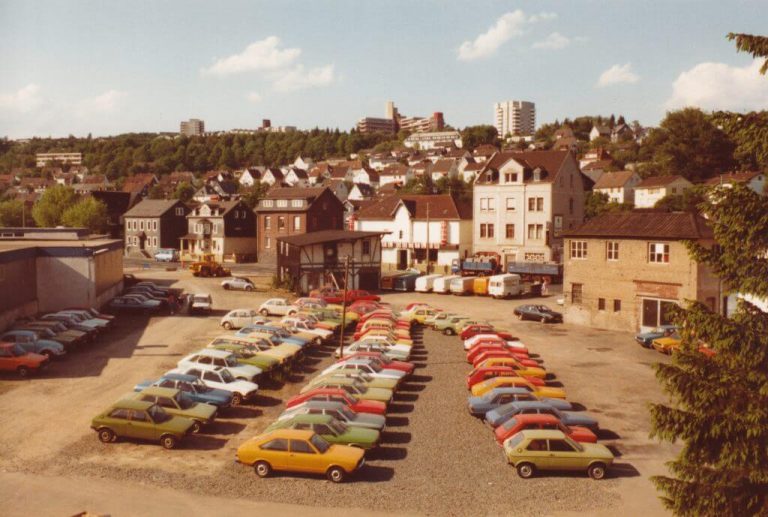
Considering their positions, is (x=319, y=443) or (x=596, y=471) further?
→ (x=319, y=443)

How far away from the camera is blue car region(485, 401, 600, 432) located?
73.0ft

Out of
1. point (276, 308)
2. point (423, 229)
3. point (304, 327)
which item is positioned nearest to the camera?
point (304, 327)

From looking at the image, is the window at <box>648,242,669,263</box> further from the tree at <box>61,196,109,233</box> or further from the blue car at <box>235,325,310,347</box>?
the tree at <box>61,196,109,233</box>

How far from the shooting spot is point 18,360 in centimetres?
2858

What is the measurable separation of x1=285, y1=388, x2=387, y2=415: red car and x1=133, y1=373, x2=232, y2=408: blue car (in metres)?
2.54

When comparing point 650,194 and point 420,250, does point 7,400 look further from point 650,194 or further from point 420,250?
point 650,194

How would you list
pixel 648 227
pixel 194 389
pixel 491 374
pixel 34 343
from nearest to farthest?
pixel 194 389 → pixel 491 374 → pixel 34 343 → pixel 648 227

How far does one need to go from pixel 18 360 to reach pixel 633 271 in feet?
107

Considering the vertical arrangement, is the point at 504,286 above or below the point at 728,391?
below

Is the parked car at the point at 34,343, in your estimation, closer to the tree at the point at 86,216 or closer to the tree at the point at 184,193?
the tree at the point at 86,216

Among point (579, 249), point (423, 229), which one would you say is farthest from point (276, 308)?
point (423, 229)

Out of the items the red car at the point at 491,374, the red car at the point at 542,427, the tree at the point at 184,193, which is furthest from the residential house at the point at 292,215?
the tree at the point at 184,193

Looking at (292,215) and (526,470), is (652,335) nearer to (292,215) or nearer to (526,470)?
(526,470)

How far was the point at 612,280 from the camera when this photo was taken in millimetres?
41031
